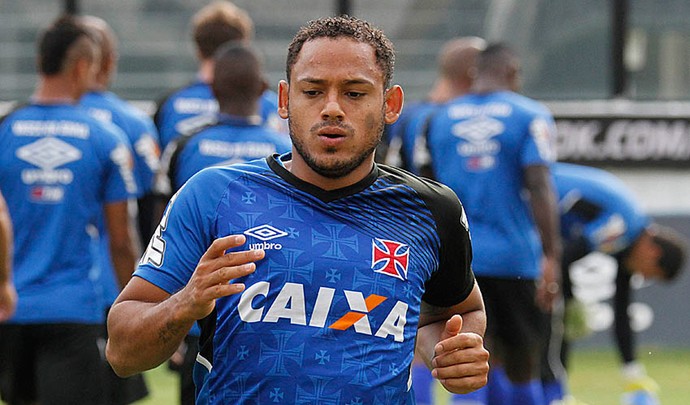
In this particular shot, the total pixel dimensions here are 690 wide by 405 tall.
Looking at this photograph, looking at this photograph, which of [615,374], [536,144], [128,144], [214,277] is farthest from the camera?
[615,374]

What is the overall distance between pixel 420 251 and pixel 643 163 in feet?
33.4

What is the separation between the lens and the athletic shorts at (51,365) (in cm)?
616

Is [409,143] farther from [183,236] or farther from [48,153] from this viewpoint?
[183,236]

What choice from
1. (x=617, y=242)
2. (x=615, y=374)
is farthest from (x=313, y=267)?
(x=615, y=374)

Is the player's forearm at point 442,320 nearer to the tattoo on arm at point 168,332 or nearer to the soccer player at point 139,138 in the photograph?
the tattoo on arm at point 168,332

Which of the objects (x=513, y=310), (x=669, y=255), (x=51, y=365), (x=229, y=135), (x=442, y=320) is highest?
(x=229, y=135)

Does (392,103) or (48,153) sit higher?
(392,103)

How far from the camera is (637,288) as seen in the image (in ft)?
40.8

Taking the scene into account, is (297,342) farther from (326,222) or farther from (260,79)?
(260,79)

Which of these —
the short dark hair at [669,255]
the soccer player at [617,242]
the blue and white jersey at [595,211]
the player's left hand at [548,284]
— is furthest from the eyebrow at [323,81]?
the short dark hair at [669,255]

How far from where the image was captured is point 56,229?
6.37 metres

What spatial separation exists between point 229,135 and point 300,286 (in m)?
2.97

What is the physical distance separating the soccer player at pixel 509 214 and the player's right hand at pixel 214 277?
16.7ft

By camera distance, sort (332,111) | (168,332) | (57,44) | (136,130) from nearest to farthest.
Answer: (168,332)
(332,111)
(57,44)
(136,130)
